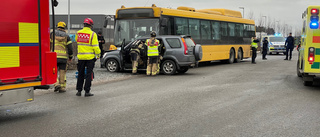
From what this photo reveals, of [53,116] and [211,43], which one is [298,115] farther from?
[211,43]

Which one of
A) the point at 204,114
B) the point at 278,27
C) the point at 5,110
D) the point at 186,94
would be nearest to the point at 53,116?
the point at 5,110

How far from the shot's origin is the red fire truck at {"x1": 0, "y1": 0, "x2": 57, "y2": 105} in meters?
6.44

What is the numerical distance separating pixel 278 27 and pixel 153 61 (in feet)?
298

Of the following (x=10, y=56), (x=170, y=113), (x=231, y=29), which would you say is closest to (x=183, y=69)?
(x=170, y=113)

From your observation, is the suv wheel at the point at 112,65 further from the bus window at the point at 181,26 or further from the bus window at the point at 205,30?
the bus window at the point at 205,30

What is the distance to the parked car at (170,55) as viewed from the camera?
15.6 m

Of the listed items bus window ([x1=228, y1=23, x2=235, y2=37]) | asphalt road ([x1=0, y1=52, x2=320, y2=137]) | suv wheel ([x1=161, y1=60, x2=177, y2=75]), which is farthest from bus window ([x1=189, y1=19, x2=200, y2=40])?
asphalt road ([x1=0, y1=52, x2=320, y2=137])

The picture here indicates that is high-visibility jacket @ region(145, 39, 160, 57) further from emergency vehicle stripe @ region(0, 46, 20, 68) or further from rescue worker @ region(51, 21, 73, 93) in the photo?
emergency vehicle stripe @ region(0, 46, 20, 68)

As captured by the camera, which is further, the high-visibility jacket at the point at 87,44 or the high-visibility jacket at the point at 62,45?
the high-visibility jacket at the point at 62,45

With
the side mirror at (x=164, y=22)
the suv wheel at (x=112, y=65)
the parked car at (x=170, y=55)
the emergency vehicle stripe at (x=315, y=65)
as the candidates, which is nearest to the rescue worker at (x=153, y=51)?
the parked car at (x=170, y=55)

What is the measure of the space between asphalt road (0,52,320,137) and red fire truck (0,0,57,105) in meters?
0.58

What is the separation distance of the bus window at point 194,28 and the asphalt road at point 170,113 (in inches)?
377

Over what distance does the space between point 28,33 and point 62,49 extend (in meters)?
3.52

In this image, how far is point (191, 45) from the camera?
16344mm
